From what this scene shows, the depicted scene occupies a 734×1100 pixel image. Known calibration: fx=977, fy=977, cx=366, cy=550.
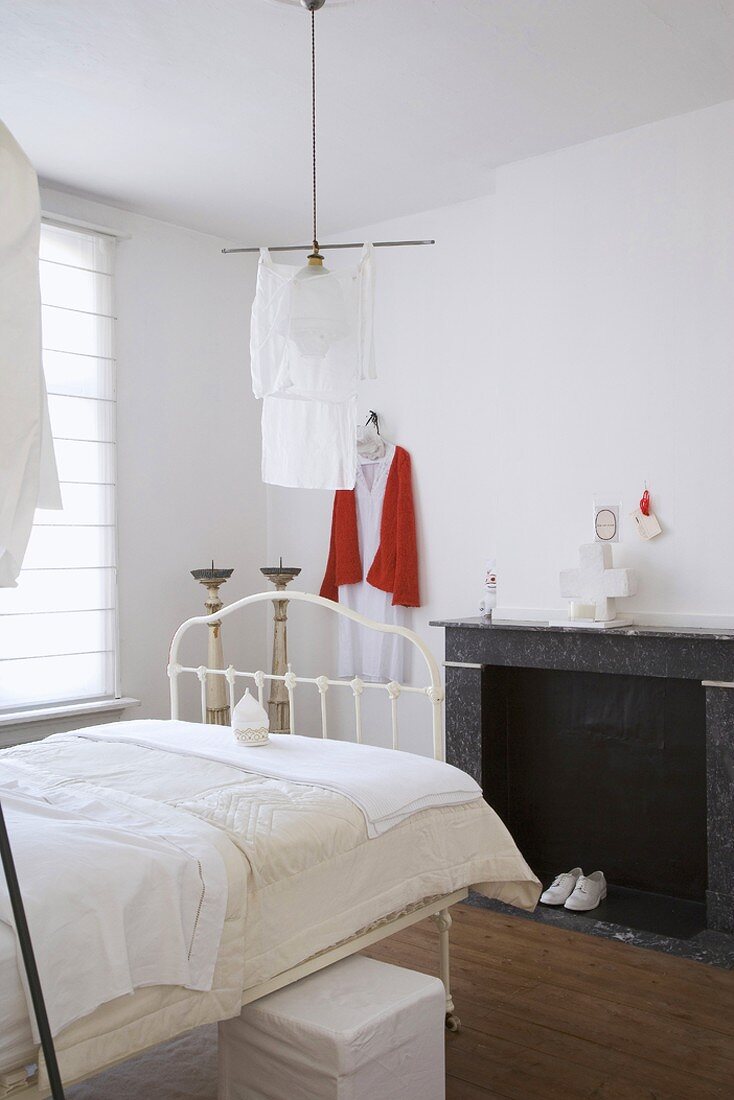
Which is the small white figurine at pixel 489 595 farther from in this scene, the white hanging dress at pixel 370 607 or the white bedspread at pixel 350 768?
the white bedspread at pixel 350 768

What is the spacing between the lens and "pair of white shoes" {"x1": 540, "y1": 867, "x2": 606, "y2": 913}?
3.38m

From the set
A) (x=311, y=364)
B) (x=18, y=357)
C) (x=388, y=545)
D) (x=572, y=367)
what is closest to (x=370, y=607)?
(x=388, y=545)

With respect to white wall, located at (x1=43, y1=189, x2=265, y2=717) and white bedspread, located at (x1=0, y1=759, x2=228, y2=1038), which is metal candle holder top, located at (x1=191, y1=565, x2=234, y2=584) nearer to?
white wall, located at (x1=43, y1=189, x2=265, y2=717)

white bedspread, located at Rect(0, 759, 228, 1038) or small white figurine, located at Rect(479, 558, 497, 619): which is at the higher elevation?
small white figurine, located at Rect(479, 558, 497, 619)

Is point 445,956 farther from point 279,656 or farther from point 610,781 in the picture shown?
point 279,656

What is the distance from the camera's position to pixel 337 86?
3104mm

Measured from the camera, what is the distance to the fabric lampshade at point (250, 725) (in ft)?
8.82

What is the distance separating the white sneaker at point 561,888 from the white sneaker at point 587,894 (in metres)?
0.03

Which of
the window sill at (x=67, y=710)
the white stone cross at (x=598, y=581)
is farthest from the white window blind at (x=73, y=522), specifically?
the white stone cross at (x=598, y=581)

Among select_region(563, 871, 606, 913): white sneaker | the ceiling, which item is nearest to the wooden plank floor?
select_region(563, 871, 606, 913): white sneaker

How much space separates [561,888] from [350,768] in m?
1.45

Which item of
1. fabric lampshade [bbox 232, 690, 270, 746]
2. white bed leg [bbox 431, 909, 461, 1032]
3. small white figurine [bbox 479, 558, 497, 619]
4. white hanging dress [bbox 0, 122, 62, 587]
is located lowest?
white bed leg [bbox 431, 909, 461, 1032]

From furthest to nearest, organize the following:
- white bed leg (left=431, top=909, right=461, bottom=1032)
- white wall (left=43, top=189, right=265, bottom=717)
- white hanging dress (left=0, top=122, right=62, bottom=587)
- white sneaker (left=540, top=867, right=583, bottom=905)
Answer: white wall (left=43, top=189, right=265, bottom=717) → white sneaker (left=540, top=867, right=583, bottom=905) → white bed leg (left=431, top=909, right=461, bottom=1032) → white hanging dress (left=0, top=122, right=62, bottom=587)

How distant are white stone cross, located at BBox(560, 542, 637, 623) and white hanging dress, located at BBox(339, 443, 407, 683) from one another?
3.61ft
